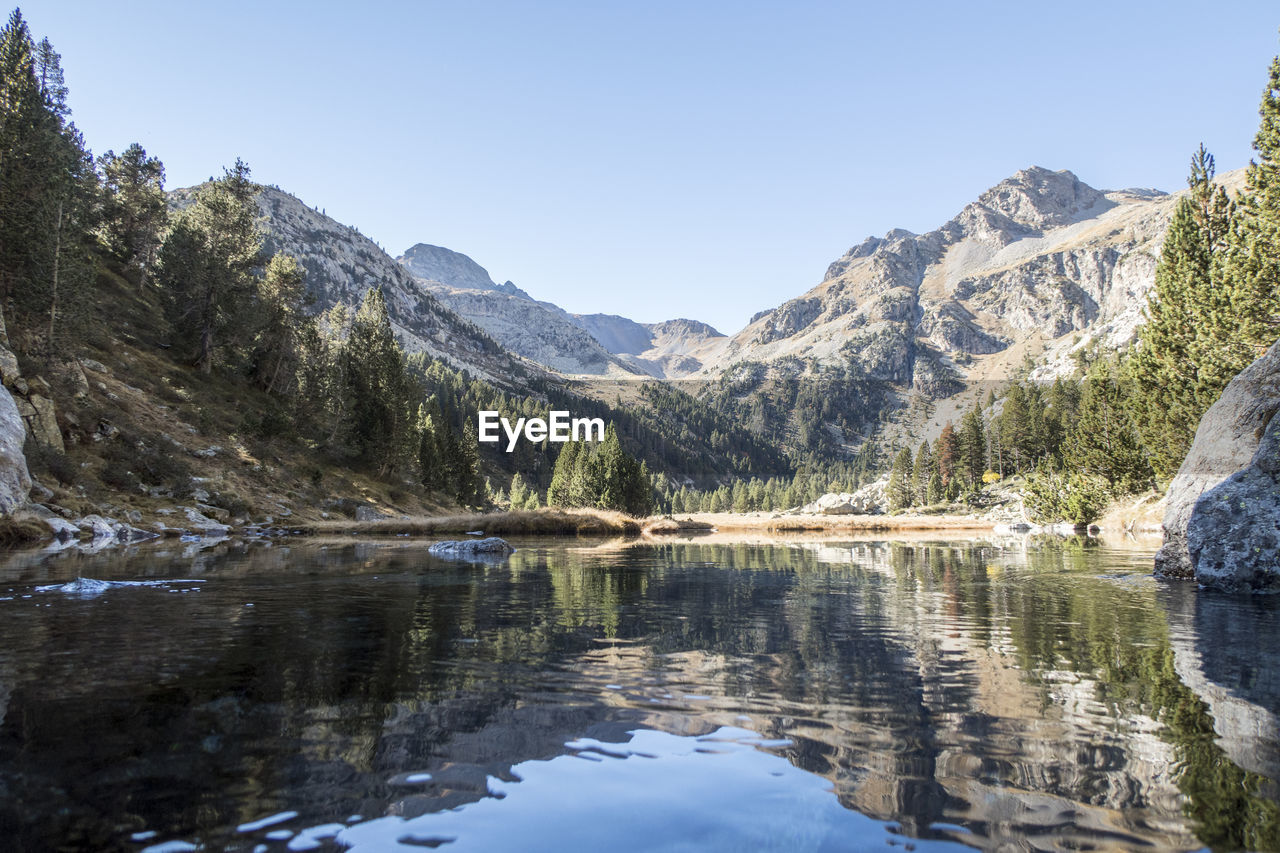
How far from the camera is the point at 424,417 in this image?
98562 millimetres

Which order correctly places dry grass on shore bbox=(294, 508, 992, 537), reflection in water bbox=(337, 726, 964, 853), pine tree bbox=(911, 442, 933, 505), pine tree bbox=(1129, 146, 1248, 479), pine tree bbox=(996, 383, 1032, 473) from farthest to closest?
pine tree bbox=(911, 442, 933, 505), pine tree bbox=(996, 383, 1032, 473), dry grass on shore bbox=(294, 508, 992, 537), pine tree bbox=(1129, 146, 1248, 479), reflection in water bbox=(337, 726, 964, 853)

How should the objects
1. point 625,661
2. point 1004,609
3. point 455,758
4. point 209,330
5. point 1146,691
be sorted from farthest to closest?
1. point 209,330
2. point 1004,609
3. point 625,661
4. point 1146,691
5. point 455,758

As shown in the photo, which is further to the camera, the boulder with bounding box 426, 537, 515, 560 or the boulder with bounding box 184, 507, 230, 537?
the boulder with bounding box 184, 507, 230, 537

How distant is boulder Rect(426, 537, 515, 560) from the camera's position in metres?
31.4

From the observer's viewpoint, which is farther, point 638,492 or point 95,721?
point 638,492

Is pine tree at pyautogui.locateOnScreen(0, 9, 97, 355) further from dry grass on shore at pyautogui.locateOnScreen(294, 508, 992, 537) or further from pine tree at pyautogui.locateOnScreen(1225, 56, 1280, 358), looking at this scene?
pine tree at pyautogui.locateOnScreen(1225, 56, 1280, 358)

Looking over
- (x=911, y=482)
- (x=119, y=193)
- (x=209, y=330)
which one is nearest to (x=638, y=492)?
(x=209, y=330)

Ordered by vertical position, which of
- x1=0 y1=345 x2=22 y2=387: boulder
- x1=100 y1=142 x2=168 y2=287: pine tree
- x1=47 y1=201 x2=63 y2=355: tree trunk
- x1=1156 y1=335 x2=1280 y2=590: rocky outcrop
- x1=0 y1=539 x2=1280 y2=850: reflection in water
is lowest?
x1=0 y1=539 x2=1280 y2=850: reflection in water

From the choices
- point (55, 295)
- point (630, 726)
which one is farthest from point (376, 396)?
point (630, 726)

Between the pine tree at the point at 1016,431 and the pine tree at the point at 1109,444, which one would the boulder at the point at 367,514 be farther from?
the pine tree at the point at 1016,431

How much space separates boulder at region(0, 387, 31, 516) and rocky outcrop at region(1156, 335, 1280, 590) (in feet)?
141

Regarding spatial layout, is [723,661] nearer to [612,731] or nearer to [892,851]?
[612,731]

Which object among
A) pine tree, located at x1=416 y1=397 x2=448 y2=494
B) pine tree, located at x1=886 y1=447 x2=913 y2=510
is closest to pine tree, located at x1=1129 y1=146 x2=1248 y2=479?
pine tree, located at x1=416 y1=397 x2=448 y2=494

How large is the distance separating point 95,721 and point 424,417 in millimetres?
96006
